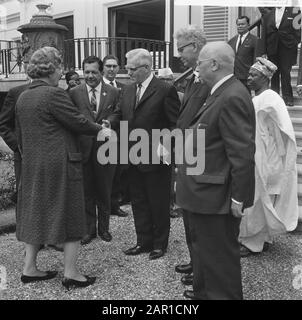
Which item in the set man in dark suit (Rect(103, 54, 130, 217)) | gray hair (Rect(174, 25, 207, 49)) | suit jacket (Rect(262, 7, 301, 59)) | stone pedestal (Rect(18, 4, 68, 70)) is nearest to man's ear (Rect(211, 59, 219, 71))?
gray hair (Rect(174, 25, 207, 49))

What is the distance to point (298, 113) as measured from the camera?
6305 mm

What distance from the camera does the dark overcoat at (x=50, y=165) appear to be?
3.11 m

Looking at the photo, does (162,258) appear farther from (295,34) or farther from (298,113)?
(295,34)

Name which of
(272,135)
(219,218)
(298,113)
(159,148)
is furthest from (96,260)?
(298,113)

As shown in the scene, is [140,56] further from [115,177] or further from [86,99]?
[115,177]

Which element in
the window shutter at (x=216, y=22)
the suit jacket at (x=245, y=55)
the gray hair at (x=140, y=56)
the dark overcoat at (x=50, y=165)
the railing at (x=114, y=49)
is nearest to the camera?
the dark overcoat at (x=50, y=165)

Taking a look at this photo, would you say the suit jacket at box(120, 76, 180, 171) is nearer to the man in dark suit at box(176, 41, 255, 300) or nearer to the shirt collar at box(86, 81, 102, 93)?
the shirt collar at box(86, 81, 102, 93)

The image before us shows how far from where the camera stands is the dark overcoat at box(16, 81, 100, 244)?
3.11 m

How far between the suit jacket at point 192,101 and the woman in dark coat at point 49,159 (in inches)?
27.5

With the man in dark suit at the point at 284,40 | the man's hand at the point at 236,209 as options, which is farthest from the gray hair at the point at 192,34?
the man in dark suit at the point at 284,40

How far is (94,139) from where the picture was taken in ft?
14.0

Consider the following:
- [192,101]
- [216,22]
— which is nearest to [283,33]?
[216,22]

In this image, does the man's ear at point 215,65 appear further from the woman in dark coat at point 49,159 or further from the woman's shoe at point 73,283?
the woman's shoe at point 73,283

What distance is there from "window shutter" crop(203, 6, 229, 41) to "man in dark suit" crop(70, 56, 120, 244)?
5241 millimetres
